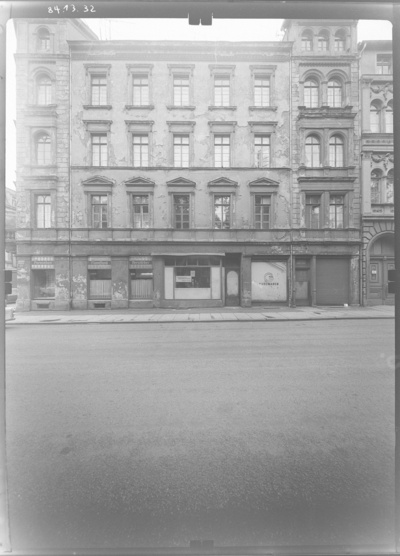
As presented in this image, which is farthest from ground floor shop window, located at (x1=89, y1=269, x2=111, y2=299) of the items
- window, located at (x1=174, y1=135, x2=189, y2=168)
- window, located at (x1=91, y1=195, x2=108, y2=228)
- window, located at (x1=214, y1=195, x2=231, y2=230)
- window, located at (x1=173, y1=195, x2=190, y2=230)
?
window, located at (x1=174, y1=135, x2=189, y2=168)

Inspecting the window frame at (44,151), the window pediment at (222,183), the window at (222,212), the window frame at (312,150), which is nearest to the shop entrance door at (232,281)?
the window at (222,212)

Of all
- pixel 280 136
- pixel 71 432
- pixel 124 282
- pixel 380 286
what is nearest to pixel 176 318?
pixel 124 282

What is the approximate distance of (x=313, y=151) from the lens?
1761 cm

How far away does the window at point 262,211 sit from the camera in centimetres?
1802

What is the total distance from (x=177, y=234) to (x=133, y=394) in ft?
44.8

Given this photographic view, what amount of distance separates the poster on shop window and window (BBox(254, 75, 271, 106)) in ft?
34.8

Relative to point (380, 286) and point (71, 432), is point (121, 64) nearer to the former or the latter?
point (71, 432)

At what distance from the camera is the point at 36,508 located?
7.59ft

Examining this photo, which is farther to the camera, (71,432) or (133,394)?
(133,394)

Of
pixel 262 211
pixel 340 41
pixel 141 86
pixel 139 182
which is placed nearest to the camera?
pixel 340 41

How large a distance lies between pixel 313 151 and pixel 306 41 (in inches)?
273

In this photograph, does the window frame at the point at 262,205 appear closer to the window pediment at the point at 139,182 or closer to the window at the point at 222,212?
the window at the point at 222,212

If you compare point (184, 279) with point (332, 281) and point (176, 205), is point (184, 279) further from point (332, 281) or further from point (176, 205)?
point (332, 281)

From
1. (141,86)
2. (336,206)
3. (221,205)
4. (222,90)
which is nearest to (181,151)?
(221,205)
